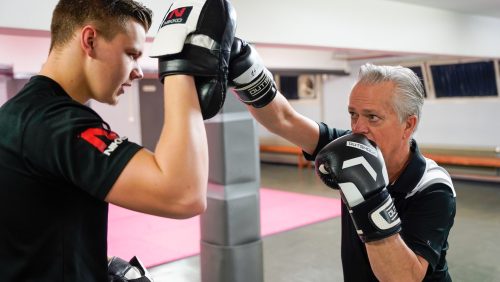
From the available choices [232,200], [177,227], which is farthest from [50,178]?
[177,227]

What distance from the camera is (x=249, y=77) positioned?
1.35 m

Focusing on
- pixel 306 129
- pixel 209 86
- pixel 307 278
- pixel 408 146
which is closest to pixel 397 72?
pixel 408 146

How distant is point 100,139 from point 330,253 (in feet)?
11.5

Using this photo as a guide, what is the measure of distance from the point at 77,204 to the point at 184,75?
33 cm

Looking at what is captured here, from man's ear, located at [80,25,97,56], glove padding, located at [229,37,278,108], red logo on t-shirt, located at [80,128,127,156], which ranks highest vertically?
man's ear, located at [80,25,97,56]

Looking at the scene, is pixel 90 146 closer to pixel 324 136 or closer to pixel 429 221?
pixel 429 221

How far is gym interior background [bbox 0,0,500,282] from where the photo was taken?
3241mm

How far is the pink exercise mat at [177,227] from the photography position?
4082 millimetres

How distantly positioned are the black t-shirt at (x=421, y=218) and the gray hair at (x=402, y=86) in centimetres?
15

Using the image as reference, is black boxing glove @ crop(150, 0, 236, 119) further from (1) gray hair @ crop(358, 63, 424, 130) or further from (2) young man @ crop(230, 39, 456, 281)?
(1) gray hair @ crop(358, 63, 424, 130)

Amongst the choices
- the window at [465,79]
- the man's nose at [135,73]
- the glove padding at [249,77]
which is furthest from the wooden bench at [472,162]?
the man's nose at [135,73]

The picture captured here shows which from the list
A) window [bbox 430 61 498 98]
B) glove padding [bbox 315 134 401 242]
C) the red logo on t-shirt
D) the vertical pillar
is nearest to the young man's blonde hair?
the red logo on t-shirt

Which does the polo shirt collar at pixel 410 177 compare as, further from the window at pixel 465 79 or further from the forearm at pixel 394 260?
the window at pixel 465 79

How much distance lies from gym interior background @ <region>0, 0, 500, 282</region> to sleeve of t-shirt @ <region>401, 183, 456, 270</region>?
1729mm
